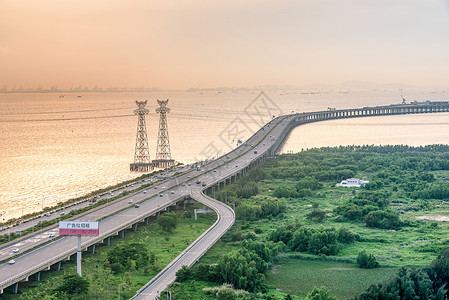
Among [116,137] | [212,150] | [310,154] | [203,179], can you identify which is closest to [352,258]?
[203,179]

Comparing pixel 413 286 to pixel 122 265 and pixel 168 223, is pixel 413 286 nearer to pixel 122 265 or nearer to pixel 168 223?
pixel 122 265

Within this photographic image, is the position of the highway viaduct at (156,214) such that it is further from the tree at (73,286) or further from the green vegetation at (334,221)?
the tree at (73,286)

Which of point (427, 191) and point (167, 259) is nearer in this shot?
point (167, 259)

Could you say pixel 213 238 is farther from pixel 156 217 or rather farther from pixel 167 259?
pixel 156 217

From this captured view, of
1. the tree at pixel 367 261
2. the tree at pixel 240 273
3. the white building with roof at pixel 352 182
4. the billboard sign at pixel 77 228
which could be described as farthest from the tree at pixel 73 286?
the white building with roof at pixel 352 182

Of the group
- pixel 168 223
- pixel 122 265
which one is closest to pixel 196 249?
pixel 122 265

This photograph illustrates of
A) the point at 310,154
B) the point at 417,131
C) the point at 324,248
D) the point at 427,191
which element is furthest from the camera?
the point at 417,131
